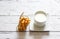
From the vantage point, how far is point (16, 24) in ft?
3.66

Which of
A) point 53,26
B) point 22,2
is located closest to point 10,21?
point 22,2

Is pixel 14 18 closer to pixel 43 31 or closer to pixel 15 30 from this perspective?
pixel 15 30

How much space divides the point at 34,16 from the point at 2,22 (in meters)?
0.20

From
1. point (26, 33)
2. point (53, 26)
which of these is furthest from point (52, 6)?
point (26, 33)

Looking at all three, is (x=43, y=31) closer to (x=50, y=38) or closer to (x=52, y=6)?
(x=50, y=38)

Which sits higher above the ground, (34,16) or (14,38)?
(34,16)

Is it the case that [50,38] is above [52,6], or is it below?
below

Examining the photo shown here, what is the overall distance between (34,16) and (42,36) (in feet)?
0.41

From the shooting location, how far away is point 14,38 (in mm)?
1076

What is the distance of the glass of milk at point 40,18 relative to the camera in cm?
105

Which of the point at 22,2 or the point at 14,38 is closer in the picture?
the point at 14,38

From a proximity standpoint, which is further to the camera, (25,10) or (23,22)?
(25,10)

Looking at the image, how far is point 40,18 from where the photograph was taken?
1067 mm

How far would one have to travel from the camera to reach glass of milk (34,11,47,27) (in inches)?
41.4
